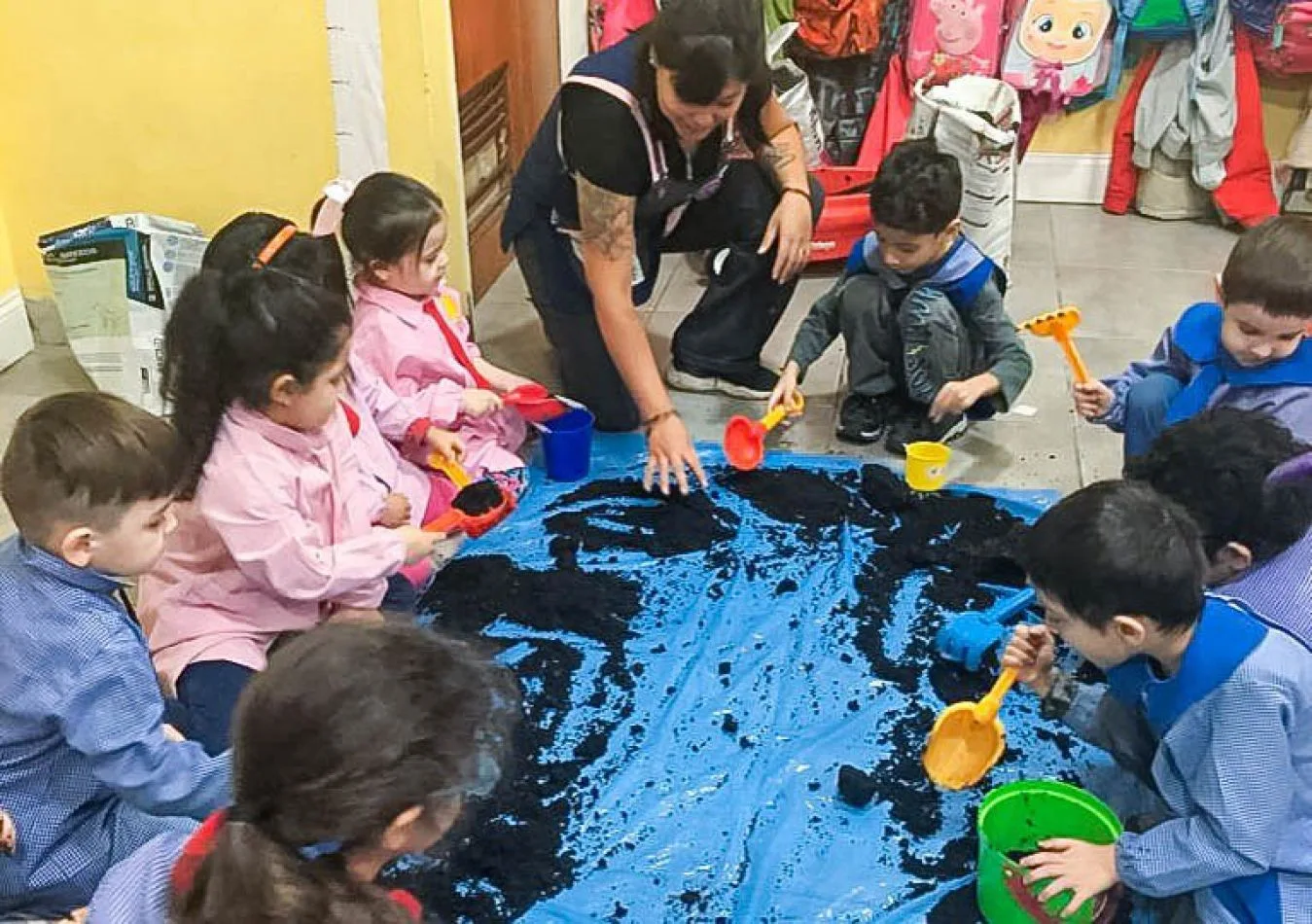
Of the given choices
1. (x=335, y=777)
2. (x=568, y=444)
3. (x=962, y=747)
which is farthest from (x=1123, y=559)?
(x=568, y=444)

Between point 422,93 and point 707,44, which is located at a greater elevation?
point 707,44

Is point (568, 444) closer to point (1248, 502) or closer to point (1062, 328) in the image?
point (1062, 328)

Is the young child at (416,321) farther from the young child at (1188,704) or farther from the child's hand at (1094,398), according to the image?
the young child at (1188,704)

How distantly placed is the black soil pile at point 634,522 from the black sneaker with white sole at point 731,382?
16.0 inches

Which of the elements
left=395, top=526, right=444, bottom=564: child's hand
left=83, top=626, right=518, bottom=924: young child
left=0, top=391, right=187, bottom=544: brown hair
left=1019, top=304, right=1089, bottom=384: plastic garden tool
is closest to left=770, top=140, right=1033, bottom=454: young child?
left=1019, top=304, right=1089, bottom=384: plastic garden tool

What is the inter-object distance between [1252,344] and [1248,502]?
1.47 ft

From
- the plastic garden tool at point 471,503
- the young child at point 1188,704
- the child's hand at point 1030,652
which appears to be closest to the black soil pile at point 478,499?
the plastic garden tool at point 471,503

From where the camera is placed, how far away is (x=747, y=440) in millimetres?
2311

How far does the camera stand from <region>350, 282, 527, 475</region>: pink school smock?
2205mm

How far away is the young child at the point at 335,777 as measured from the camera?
2.96ft

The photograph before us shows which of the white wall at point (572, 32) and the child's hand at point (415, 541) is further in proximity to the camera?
the white wall at point (572, 32)

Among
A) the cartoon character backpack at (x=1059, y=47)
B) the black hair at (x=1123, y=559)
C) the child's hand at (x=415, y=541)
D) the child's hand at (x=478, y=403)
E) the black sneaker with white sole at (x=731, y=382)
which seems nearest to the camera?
the black hair at (x=1123, y=559)

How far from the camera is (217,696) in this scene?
163 cm

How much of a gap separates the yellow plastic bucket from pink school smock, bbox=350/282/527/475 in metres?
0.67
